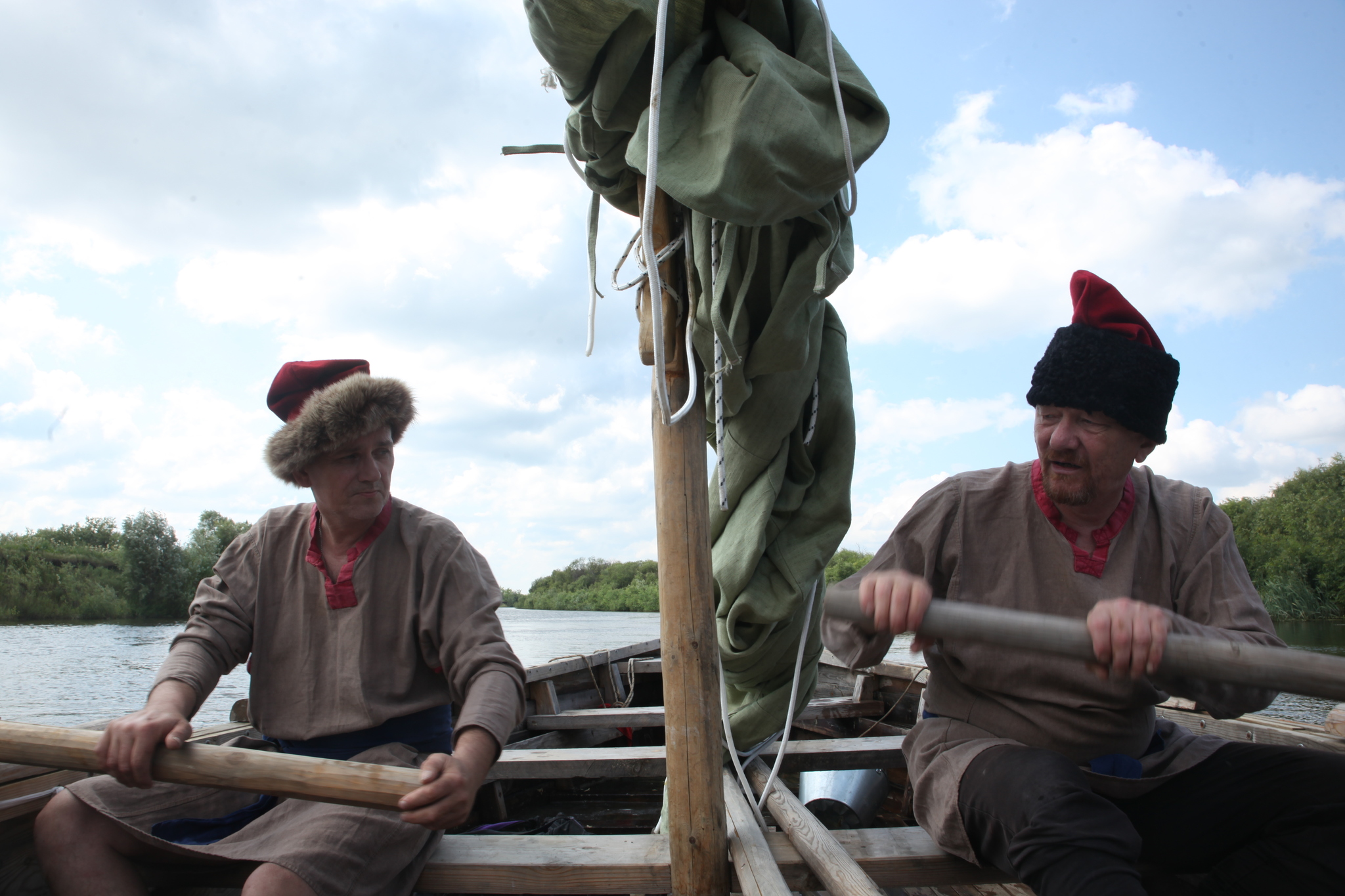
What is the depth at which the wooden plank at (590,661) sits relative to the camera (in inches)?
137

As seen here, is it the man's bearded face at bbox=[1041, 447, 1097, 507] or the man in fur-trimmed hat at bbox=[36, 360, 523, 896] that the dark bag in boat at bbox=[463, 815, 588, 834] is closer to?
the man in fur-trimmed hat at bbox=[36, 360, 523, 896]

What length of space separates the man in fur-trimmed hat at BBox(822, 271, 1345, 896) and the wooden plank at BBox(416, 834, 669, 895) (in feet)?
1.94

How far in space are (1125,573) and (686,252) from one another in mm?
1206

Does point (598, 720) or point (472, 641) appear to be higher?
point (472, 641)

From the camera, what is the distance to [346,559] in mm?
1760

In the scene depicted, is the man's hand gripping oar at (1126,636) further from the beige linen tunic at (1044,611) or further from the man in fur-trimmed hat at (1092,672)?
the beige linen tunic at (1044,611)

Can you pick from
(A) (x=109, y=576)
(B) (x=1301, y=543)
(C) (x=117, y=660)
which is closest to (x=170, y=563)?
(A) (x=109, y=576)

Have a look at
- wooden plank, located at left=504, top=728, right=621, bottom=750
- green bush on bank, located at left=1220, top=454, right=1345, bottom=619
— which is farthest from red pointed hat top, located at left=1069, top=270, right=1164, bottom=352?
green bush on bank, located at left=1220, top=454, right=1345, bottom=619

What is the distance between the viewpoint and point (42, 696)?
13281mm

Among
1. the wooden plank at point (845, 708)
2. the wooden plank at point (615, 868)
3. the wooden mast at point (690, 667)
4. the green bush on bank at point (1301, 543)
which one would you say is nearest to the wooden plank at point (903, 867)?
the wooden plank at point (615, 868)

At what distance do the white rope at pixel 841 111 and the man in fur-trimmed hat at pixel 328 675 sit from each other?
1.20 m

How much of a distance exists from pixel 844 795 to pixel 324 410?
2204 millimetres

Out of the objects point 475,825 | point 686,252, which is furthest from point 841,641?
point 475,825

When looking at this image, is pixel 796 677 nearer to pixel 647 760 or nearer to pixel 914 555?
pixel 914 555
